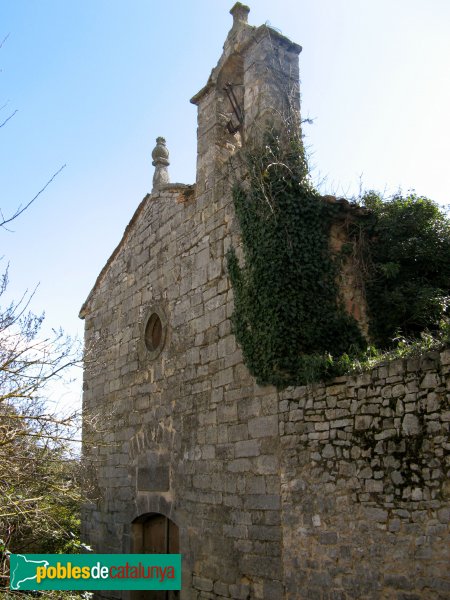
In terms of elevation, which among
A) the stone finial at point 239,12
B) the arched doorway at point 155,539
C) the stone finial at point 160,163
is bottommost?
the arched doorway at point 155,539

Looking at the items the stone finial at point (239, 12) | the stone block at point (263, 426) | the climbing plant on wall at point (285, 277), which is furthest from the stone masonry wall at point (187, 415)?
the stone finial at point (239, 12)

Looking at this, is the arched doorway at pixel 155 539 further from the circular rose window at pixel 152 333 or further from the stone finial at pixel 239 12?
the stone finial at pixel 239 12

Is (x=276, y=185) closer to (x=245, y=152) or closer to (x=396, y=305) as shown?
(x=245, y=152)

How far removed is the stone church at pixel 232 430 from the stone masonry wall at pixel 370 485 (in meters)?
0.01

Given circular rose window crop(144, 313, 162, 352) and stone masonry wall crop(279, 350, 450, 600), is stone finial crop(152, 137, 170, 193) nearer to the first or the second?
circular rose window crop(144, 313, 162, 352)

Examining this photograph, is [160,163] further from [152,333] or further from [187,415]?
[187,415]

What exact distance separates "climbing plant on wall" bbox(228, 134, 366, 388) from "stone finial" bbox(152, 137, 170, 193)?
2927 millimetres

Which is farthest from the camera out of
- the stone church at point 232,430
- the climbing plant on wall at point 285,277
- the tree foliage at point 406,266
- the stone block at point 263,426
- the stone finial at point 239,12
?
the stone finial at point 239,12

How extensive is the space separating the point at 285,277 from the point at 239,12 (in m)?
4.08

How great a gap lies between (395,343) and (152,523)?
13.6ft

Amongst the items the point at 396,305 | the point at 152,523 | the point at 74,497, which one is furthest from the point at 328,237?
the point at 152,523

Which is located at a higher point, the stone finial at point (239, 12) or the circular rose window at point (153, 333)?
the stone finial at point (239, 12)

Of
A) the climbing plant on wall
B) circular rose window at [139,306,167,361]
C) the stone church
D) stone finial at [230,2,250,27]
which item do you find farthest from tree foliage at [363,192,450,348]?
circular rose window at [139,306,167,361]

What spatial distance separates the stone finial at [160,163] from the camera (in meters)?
9.22
